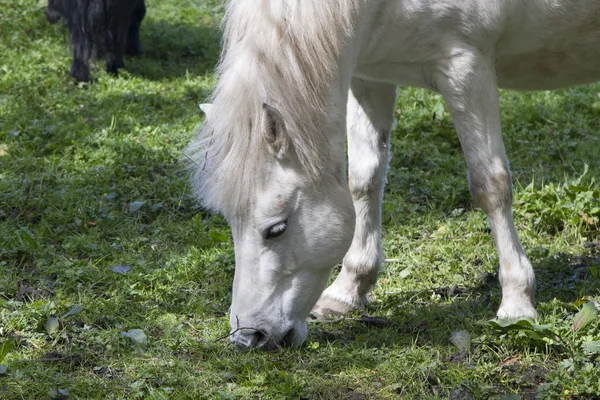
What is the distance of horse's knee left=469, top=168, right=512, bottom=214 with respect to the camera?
11.3 feet

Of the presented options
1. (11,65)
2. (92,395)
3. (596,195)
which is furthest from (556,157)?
(11,65)

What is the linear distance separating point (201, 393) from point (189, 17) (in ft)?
21.4

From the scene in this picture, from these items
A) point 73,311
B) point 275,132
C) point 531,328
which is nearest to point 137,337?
point 73,311

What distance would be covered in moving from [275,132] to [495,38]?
3.64ft

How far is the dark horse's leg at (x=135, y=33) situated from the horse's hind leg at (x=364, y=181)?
434 centimetres

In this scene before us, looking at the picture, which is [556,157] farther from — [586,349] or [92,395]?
[92,395]

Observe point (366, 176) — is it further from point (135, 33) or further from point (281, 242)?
point (135, 33)

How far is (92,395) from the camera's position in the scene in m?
3.00

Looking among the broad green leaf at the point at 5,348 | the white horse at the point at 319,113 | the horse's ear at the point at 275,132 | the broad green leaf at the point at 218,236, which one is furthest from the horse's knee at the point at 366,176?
the broad green leaf at the point at 5,348

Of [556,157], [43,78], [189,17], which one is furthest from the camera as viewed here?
[189,17]

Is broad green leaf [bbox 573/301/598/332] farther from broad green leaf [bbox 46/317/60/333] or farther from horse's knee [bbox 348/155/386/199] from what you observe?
broad green leaf [bbox 46/317/60/333]

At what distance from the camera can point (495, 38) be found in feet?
11.1

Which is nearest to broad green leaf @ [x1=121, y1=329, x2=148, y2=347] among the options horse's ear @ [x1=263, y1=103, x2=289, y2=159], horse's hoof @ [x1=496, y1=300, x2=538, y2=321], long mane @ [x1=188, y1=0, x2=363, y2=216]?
long mane @ [x1=188, y1=0, x2=363, y2=216]

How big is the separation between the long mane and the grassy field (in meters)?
0.47
